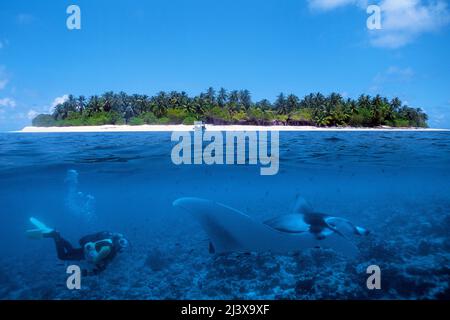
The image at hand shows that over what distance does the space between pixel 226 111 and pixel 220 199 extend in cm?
3895

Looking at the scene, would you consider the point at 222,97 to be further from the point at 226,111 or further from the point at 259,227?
the point at 259,227

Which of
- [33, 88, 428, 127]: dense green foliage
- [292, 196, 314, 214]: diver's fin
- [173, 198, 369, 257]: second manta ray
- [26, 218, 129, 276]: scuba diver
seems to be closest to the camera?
[173, 198, 369, 257]: second manta ray

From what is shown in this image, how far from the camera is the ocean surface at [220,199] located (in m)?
8.79

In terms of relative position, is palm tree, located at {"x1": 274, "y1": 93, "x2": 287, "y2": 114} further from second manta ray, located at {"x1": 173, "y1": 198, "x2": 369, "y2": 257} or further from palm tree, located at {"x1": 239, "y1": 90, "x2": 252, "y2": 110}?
second manta ray, located at {"x1": 173, "y1": 198, "x2": 369, "y2": 257}

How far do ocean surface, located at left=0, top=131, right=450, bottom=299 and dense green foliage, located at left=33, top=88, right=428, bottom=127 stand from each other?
2917 centimetres

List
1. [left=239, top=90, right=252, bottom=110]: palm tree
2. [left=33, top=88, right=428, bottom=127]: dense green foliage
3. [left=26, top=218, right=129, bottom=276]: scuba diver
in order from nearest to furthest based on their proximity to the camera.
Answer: [left=26, top=218, right=129, bottom=276]: scuba diver → [left=33, top=88, right=428, bottom=127]: dense green foliage → [left=239, top=90, right=252, bottom=110]: palm tree

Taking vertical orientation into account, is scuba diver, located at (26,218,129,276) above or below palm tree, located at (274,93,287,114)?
below

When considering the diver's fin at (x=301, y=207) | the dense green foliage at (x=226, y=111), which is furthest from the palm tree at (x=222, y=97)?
the diver's fin at (x=301, y=207)

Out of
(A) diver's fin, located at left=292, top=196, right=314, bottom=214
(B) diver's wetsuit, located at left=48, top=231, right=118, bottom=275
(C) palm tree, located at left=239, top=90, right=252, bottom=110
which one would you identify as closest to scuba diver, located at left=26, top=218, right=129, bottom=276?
(B) diver's wetsuit, located at left=48, top=231, right=118, bottom=275

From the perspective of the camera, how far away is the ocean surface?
28.8 ft

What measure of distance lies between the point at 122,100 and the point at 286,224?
7633cm

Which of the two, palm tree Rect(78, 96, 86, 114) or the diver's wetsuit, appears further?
palm tree Rect(78, 96, 86, 114)
